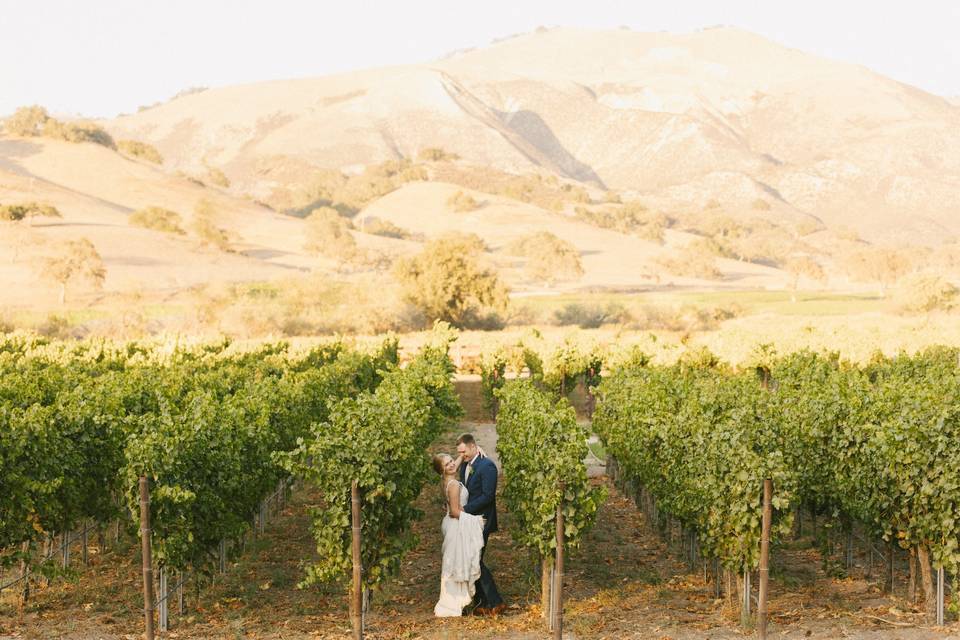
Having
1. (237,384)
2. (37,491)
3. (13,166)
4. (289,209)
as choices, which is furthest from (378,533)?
(289,209)

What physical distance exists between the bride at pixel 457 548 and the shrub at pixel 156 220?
102 meters

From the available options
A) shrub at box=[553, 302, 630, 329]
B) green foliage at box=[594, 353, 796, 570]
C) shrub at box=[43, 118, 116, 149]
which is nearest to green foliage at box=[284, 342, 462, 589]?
green foliage at box=[594, 353, 796, 570]

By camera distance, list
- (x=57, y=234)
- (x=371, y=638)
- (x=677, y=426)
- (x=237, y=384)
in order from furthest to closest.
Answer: (x=57, y=234), (x=237, y=384), (x=677, y=426), (x=371, y=638)

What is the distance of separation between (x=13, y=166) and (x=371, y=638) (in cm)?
13532

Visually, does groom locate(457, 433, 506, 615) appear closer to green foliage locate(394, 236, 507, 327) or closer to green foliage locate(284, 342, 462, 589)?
green foliage locate(284, 342, 462, 589)

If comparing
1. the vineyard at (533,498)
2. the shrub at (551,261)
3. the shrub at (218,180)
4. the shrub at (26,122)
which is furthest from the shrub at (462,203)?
the vineyard at (533,498)

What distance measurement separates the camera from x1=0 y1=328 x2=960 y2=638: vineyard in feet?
33.0

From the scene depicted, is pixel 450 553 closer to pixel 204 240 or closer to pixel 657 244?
pixel 204 240

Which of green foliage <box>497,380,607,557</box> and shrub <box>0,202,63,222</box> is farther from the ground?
shrub <box>0,202,63,222</box>

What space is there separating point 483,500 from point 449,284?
5167cm

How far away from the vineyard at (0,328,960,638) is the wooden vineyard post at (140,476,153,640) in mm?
32

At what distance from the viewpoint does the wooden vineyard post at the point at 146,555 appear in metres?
9.43

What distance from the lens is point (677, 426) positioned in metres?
11.9

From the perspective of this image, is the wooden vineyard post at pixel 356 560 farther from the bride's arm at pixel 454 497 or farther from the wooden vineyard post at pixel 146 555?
the wooden vineyard post at pixel 146 555
